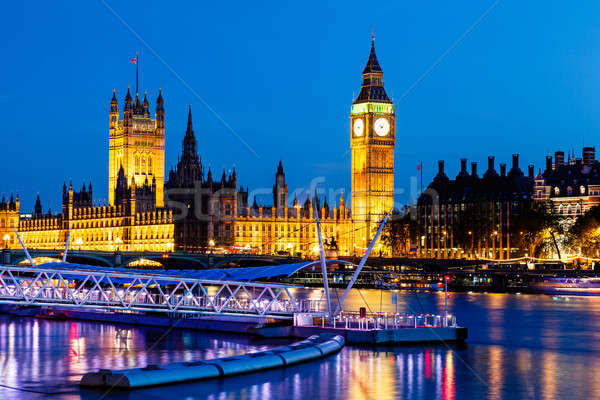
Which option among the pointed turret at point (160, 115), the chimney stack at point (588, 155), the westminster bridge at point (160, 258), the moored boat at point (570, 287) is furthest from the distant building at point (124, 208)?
the moored boat at point (570, 287)

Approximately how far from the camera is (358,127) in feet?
528

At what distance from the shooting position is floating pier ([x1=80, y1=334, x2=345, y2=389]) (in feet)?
119

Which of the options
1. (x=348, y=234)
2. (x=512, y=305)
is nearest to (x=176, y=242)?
(x=348, y=234)

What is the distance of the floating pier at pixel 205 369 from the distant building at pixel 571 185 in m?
86.3

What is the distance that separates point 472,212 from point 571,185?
610 inches

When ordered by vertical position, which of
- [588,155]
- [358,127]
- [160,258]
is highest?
[358,127]

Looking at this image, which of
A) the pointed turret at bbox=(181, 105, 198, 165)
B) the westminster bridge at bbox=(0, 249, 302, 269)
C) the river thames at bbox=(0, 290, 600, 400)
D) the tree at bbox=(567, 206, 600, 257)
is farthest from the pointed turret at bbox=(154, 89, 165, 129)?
the river thames at bbox=(0, 290, 600, 400)

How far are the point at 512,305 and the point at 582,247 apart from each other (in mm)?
37300

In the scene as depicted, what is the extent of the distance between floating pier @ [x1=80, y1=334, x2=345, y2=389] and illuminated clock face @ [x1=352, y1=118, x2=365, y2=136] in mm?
116170

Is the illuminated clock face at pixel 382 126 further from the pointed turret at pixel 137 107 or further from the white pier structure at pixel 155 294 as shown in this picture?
the white pier structure at pixel 155 294

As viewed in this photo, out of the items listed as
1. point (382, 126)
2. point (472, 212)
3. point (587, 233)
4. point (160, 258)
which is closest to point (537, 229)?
point (587, 233)

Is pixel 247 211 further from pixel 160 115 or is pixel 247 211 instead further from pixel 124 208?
pixel 160 115

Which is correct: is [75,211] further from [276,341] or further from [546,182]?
[276,341]

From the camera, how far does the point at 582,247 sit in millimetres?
117188
